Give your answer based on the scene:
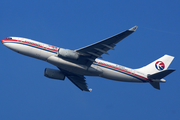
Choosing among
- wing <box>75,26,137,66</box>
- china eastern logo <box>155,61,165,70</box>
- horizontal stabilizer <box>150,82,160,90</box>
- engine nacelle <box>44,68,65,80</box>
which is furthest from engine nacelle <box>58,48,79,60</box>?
china eastern logo <box>155,61,165,70</box>

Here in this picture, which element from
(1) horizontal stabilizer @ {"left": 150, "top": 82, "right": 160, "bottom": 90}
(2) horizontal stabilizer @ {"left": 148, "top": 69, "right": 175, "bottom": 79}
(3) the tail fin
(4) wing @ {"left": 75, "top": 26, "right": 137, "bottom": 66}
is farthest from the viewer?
(3) the tail fin

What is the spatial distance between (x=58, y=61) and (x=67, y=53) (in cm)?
184

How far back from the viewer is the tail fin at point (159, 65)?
144ft

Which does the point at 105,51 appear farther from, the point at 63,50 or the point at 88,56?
the point at 63,50

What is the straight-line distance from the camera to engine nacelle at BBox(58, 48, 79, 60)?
1423 inches

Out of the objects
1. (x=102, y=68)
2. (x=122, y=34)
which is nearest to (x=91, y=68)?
(x=102, y=68)

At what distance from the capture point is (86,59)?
37750 mm

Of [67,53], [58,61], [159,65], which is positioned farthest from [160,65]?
[58,61]

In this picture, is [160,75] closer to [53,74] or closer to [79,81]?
[79,81]

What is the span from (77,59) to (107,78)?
250 inches

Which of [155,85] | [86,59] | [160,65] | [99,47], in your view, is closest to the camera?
[99,47]

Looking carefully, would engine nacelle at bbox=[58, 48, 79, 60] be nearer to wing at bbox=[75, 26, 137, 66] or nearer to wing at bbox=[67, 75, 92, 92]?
wing at bbox=[75, 26, 137, 66]

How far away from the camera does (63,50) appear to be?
3631 cm

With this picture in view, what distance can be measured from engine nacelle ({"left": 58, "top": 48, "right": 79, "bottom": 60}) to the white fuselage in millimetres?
975
